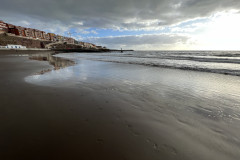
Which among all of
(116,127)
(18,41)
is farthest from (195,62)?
(18,41)

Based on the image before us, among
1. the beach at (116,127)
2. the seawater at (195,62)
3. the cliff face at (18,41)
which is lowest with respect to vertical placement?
the beach at (116,127)

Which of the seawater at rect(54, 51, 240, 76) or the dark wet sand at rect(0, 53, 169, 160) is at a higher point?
the seawater at rect(54, 51, 240, 76)

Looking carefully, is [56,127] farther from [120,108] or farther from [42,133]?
[120,108]

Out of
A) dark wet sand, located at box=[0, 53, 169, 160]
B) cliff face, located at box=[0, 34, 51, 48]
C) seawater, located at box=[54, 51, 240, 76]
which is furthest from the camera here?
cliff face, located at box=[0, 34, 51, 48]

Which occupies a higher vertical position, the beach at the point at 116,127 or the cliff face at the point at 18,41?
the cliff face at the point at 18,41

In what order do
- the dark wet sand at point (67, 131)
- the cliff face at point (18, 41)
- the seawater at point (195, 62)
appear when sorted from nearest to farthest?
1. the dark wet sand at point (67, 131)
2. the seawater at point (195, 62)
3. the cliff face at point (18, 41)

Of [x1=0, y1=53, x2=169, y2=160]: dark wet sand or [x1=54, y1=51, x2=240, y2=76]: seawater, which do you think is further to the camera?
[x1=54, y1=51, x2=240, y2=76]: seawater

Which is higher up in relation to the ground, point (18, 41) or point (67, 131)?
point (18, 41)

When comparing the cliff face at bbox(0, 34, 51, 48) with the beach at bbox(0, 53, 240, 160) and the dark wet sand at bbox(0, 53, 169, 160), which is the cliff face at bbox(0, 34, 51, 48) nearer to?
the dark wet sand at bbox(0, 53, 169, 160)

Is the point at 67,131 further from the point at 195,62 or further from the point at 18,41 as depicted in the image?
the point at 18,41

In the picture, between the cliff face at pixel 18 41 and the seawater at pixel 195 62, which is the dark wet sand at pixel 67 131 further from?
the cliff face at pixel 18 41

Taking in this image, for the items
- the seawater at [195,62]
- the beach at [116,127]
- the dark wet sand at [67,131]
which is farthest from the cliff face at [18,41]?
the beach at [116,127]

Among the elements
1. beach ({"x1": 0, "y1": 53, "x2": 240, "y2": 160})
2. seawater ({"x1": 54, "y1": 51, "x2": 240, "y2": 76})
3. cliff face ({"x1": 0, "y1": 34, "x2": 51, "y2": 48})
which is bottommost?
beach ({"x1": 0, "y1": 53, "x2": 240, "y2": 160})

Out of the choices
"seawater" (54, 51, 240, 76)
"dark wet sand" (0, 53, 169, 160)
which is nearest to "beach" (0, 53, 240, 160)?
"dark wet sand" (0, 53, 169, 160)
